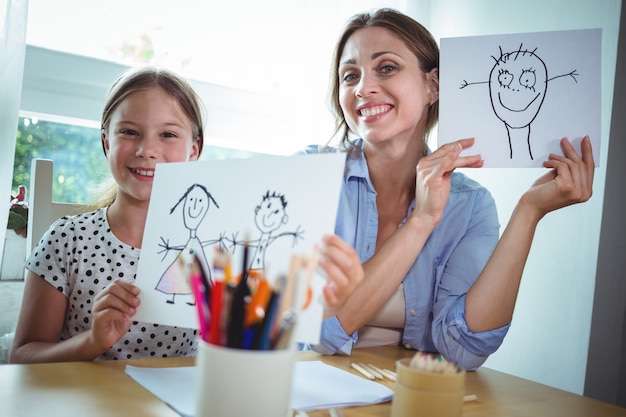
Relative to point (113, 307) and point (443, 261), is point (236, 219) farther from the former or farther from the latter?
point (443, 261)

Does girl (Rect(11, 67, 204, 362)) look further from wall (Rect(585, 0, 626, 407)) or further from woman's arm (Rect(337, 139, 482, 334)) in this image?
wall (Rect(585, 0, 626, 407))

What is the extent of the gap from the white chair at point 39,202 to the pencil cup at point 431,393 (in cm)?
105

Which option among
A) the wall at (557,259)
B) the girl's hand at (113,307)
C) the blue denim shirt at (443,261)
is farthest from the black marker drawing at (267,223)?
the wall at (557,259)

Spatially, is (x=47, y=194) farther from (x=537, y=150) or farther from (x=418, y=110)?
(x=537, y=150)

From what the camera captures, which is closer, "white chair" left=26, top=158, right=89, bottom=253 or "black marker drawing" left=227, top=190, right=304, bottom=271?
"black marker drawing" left=227, top=190, right=304, bottom=271

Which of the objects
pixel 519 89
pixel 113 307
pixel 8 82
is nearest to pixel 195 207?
pixel 113 307

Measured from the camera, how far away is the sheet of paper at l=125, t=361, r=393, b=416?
0.76 m

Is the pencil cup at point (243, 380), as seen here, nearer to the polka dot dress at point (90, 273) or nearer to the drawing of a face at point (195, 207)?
the drawing of a face at point (195, 207)

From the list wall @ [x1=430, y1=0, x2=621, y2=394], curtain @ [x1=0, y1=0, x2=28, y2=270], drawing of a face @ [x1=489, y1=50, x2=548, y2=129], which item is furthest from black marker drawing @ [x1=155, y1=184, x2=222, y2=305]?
wall @ [x1=430, y1=0, x2=621, y2=394]

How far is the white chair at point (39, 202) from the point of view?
1406 mm

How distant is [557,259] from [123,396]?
1.55 meters

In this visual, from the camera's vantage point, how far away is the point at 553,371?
188 centimetres

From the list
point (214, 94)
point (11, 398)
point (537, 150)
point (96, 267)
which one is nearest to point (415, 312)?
point (537, 150)

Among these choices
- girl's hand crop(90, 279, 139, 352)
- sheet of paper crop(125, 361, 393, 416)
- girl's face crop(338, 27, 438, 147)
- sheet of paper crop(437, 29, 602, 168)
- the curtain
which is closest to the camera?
sheet of paper crop(125, 361, 393, 416)
